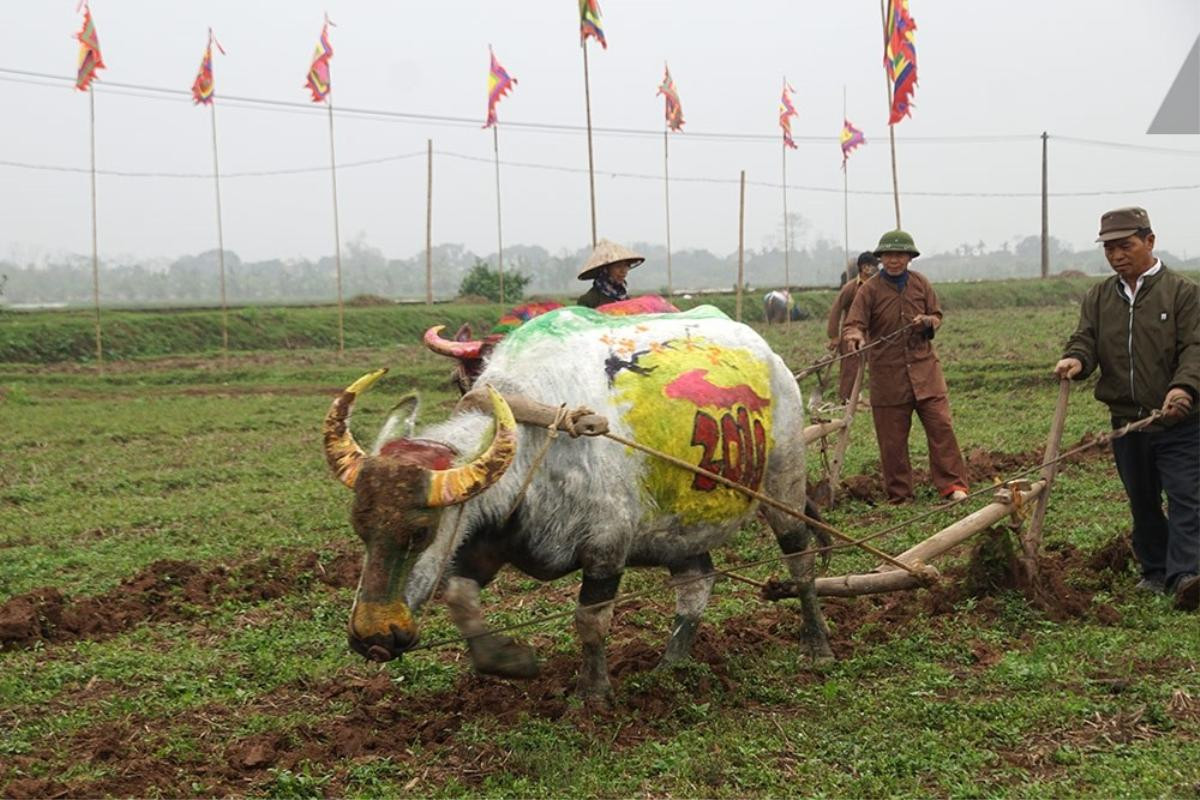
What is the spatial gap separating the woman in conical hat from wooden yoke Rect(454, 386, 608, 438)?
1928 millimetres

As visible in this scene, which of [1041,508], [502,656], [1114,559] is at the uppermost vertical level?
[1041,508]

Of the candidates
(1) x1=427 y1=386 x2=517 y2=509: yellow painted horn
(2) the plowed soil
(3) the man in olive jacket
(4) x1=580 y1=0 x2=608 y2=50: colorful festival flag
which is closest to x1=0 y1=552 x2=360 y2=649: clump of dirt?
(2) the plowed soil

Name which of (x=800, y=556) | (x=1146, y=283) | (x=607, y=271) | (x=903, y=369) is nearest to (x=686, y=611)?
(x=800, y=556)

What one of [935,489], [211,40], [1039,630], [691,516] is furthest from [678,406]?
[211,40]

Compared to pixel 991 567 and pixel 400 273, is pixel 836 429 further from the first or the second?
pixel 400 273

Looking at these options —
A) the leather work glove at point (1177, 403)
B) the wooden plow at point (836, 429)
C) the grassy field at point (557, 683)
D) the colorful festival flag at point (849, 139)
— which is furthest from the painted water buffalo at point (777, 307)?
the leather work glove at point (1177, 403)

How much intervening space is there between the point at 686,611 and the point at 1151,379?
299 cm

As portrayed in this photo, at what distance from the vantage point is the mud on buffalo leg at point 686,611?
638 centimetres

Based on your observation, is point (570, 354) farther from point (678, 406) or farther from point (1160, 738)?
point (1160, 738)

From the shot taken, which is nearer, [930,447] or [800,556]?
[800,556]

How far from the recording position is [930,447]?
10.4 meters

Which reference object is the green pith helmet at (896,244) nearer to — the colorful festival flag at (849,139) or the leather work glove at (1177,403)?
the leather work glove at (1177,403)

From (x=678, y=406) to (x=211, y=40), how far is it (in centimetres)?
2410

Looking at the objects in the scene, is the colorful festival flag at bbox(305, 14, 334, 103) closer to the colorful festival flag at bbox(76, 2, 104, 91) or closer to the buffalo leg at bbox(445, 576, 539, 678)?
the colorful festival flag at bbox(76, 2, 104, 91)
